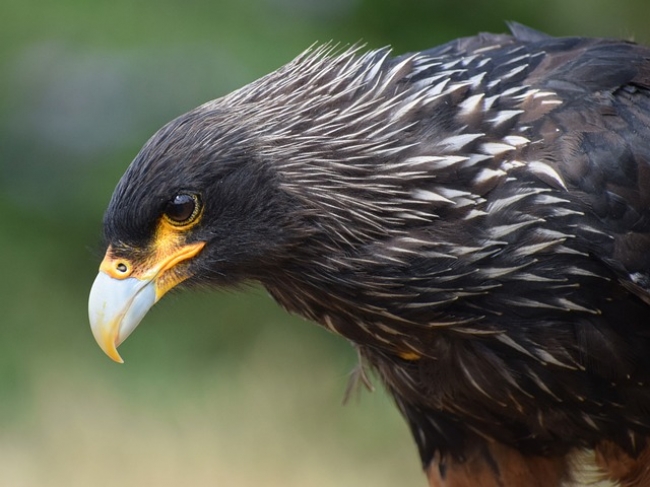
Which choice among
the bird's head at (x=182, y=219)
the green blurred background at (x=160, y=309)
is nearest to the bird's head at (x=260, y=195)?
the bird's head at (x=182, y=219)

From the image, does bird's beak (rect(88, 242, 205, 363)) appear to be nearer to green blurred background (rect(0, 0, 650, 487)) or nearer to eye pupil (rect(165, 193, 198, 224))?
eye pupil (rect(165, 193, 198, 224))

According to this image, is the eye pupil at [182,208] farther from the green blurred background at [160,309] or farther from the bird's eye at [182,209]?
the green blurred background at [160,309]

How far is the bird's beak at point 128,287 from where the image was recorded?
10.9 ft

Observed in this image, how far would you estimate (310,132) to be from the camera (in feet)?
11.3

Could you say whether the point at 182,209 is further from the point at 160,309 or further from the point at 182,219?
the point at 160,309

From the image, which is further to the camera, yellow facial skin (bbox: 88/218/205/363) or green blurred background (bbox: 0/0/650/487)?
green blurred background (bbox: 0/0/650/487)

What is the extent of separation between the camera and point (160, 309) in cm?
629

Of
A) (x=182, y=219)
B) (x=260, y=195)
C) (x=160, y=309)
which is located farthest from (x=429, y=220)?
(x=160, y=309)

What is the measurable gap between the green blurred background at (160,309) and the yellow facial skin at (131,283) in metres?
2.74

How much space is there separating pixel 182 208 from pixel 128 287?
0.27 m

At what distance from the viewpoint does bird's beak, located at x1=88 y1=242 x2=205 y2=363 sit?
331 cm

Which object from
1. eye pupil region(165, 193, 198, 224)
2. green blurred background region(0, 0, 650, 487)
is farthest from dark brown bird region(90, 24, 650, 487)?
green blurred background region(0, 0, 650, 487)

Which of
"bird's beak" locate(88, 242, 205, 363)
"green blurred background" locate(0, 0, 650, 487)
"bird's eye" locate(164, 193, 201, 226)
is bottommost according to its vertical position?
"green blurred background" locate(0, 0, 650, 487)

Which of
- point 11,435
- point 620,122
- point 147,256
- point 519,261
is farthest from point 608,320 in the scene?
point 11,435
